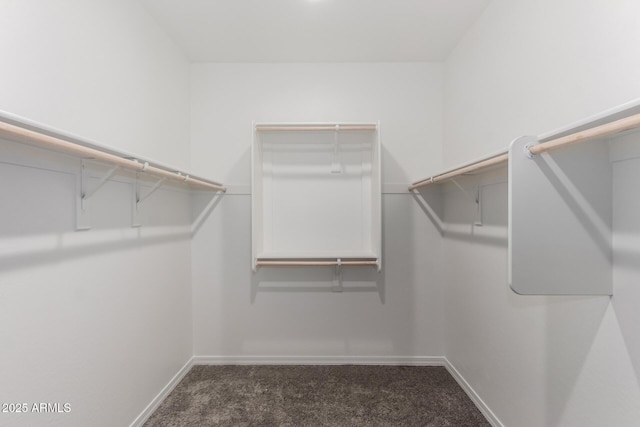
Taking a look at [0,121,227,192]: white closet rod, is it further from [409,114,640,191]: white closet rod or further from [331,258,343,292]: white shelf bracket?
[409,114,640,191]: white closet rod

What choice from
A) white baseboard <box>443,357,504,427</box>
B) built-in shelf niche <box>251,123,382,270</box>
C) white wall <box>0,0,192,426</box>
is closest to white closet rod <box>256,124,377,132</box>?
built-in shelf niche <box>251,123,382,270</box>

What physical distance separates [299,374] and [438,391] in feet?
3.33

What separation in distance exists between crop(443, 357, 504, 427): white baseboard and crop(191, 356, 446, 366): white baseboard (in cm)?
12

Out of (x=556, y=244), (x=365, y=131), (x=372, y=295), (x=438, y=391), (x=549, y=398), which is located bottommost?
(x=438, y=391)

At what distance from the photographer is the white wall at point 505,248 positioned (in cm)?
96

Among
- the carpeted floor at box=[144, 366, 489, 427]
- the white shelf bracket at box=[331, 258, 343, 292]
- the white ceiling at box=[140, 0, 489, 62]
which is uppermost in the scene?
the white ceiling at box=[140, 0, 489, 62]

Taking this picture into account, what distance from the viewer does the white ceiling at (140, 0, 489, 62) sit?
1.71 metres

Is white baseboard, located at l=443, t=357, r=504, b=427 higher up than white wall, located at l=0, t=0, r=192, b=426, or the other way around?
white wall, located at l=0, t=0, r=192, b=426

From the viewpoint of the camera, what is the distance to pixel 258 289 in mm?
2344

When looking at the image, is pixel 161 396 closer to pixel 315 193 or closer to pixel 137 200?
pixel 137 200

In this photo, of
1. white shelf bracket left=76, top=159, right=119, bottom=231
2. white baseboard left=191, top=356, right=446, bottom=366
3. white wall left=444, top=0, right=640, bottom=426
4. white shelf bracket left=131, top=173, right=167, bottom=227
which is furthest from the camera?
white baseboard left=191, top=356, right=446, bottom=366

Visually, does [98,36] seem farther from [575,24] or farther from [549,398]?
[549,398]

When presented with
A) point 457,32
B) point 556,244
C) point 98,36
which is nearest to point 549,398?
point 556,244

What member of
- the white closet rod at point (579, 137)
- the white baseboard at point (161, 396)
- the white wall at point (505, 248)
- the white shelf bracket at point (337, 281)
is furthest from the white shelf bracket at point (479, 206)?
the white baseboard at point (161, 396)
